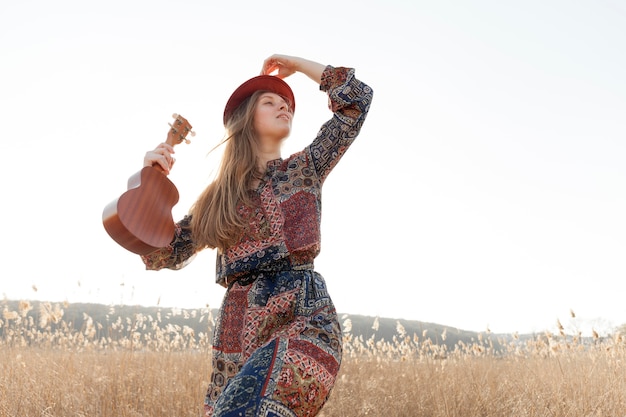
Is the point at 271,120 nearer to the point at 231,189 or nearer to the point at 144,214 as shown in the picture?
the point at 231,189

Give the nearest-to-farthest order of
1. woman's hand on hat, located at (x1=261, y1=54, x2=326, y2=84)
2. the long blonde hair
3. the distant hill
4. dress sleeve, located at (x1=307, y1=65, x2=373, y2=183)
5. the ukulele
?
the ukulele → the long blonde hair → dress sleeve, located at (x1=307, y1=65, x2=373, y2=183) → woman's hand on hat, located at (x1=261, y1=54, x2=326, y2=84) → the distant hill

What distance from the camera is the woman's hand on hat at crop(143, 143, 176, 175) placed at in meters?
2.26

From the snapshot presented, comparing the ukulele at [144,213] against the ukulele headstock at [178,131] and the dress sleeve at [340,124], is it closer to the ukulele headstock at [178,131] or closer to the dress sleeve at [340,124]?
the ukulele headstock at [178,131]

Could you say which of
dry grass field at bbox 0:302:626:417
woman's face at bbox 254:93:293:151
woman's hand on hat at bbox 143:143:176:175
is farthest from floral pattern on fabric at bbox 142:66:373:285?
dry grass field at bbox 0:302:626:417

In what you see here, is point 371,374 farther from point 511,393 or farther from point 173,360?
point 173,360

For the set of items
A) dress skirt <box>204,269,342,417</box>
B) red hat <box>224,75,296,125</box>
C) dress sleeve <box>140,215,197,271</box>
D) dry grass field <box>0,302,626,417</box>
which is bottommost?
dry grass field <box>0,302,626,417</box>

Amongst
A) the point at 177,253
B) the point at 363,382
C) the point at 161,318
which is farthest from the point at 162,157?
the point at 161,318

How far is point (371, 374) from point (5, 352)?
12.7ft

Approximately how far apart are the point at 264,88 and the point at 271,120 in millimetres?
187

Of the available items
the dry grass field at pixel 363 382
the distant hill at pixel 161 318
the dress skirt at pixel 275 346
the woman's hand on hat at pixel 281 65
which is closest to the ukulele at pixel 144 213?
the dress skirt at pixel 275 346

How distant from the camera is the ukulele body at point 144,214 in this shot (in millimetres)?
2053

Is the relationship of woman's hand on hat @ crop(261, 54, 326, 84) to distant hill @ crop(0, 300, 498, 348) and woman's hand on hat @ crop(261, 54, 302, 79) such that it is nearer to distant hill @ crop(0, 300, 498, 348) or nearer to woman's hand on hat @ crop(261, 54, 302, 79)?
woman's hand on hat @ crop(261, 54, 302, 79)

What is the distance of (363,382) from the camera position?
19.9 feet

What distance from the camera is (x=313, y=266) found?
219 cm
